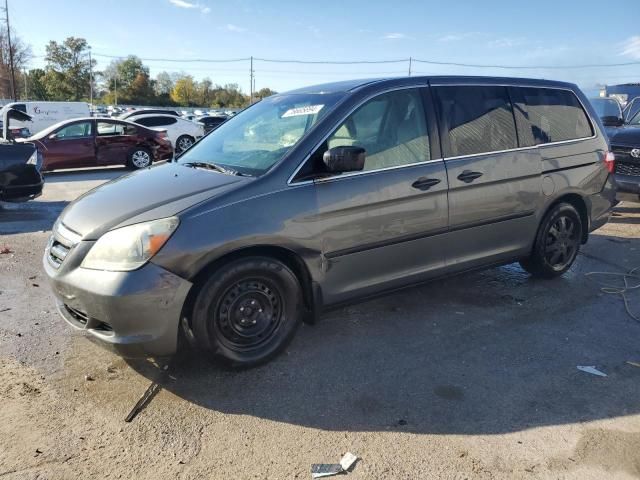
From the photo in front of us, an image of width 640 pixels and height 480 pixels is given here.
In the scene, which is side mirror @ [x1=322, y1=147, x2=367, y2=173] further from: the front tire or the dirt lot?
the dirt lot

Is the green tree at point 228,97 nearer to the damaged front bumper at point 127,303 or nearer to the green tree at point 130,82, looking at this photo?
the green tree at point 130,82

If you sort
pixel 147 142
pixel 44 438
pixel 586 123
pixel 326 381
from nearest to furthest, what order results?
pixel 44 438, pixel 326 381, pixel 586 123, pixel 147 142

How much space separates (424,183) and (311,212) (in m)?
1.00

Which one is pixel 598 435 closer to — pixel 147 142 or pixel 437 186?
pixel 437 186

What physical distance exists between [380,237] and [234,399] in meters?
1.50

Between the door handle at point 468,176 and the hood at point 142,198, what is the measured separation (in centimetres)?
177

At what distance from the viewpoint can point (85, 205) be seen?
3.60 m

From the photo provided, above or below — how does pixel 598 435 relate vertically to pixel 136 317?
below

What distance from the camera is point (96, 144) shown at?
1416 centimetres

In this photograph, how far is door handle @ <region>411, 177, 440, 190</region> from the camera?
3936mm

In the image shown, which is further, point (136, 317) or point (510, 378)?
point (510, 378)

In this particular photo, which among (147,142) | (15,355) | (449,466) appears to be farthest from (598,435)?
(147,142)

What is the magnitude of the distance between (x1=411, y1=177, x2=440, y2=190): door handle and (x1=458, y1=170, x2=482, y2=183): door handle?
261mm

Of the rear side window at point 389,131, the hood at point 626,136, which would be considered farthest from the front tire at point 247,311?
the hood at point 626,136
